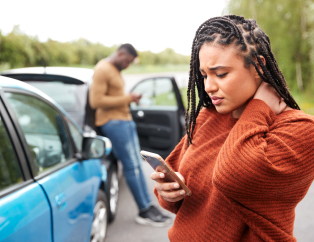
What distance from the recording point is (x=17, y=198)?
4.31 feet

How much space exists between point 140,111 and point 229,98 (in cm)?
376

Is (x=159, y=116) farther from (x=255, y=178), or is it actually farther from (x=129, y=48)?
(x=255, y=178)

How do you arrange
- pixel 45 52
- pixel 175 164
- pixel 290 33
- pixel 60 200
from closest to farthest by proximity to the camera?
pixel 175 164 → pixel 60 200 → pixel 290 33 → pixel 45 52

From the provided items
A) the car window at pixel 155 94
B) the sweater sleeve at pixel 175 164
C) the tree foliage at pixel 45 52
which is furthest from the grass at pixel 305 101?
the sweater sleeve at pixel 175 164

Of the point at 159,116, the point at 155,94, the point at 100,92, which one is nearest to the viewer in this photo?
the point at 100,92

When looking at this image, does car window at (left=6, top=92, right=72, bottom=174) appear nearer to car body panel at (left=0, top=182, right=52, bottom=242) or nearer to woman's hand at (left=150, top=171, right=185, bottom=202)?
car body panel at (left=0, top=182, right=52, bottom=242)

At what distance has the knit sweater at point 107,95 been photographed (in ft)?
10.5

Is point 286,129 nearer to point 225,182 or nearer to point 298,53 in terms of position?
point 225,182

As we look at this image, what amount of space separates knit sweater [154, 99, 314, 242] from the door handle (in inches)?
35.5

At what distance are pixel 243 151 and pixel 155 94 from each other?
13.7ft

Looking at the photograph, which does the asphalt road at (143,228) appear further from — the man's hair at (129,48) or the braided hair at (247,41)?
the braided hair at (247,41)

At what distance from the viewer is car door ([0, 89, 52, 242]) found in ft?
3.97

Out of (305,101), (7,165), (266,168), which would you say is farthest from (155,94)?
(305,101)

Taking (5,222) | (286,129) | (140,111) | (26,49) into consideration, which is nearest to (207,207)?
(286,129)
